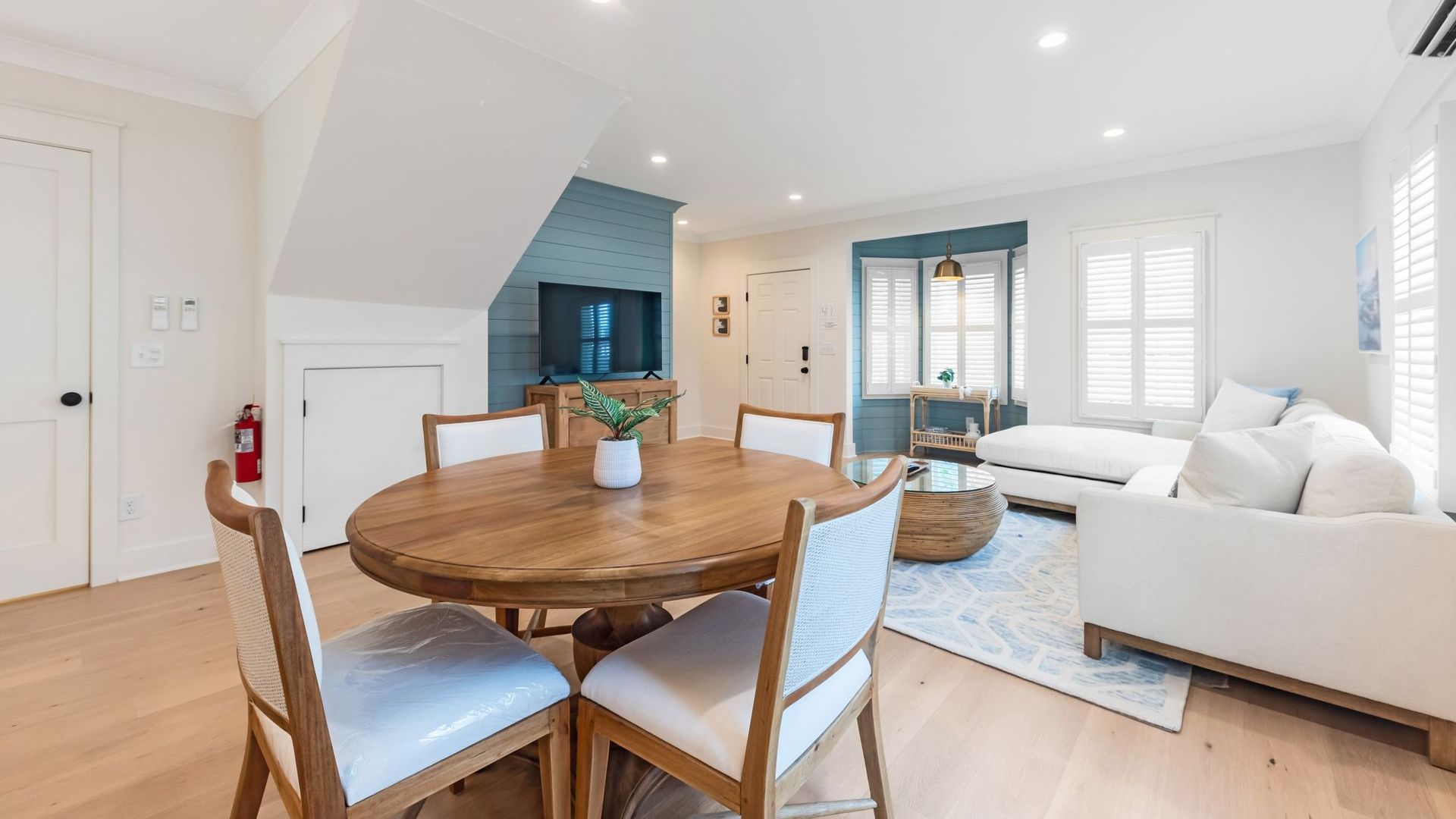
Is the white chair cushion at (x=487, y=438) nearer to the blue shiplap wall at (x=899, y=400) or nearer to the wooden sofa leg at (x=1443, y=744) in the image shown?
the wooden sofa leg at (x=1443, y=744)

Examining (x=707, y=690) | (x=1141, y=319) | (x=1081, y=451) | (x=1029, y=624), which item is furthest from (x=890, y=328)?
(x=707, y=690)

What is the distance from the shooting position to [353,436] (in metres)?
3.48

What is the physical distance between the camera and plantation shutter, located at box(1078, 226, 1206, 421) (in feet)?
14.6

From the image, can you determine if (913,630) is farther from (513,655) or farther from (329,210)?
(329,210)

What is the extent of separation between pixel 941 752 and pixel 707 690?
98cm

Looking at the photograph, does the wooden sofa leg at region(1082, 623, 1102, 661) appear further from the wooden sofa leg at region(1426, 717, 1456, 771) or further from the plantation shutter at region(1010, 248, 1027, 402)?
the plantation shutter at region(1010, 248, 1027, 402)

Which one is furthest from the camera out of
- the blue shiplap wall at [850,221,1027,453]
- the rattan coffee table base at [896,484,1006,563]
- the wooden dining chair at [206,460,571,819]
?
the blue shiplap wall at [850,221,1027,453]

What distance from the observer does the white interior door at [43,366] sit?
267 cm

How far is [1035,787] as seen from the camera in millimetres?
1555

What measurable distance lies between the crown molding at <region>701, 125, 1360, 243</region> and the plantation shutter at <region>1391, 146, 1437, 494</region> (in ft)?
4.39

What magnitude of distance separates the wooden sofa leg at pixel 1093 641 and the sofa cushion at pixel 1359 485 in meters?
0.73

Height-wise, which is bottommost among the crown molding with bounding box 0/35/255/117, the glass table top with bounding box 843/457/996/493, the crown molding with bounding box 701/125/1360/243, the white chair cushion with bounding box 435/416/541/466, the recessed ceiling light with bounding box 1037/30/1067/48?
the glass table top with bounding box 843/457/996/493

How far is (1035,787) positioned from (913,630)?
871mm

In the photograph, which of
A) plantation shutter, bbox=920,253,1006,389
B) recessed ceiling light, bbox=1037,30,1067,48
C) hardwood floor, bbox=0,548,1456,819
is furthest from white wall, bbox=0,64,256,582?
plantation shutter, bbox=920,253,1006,389
